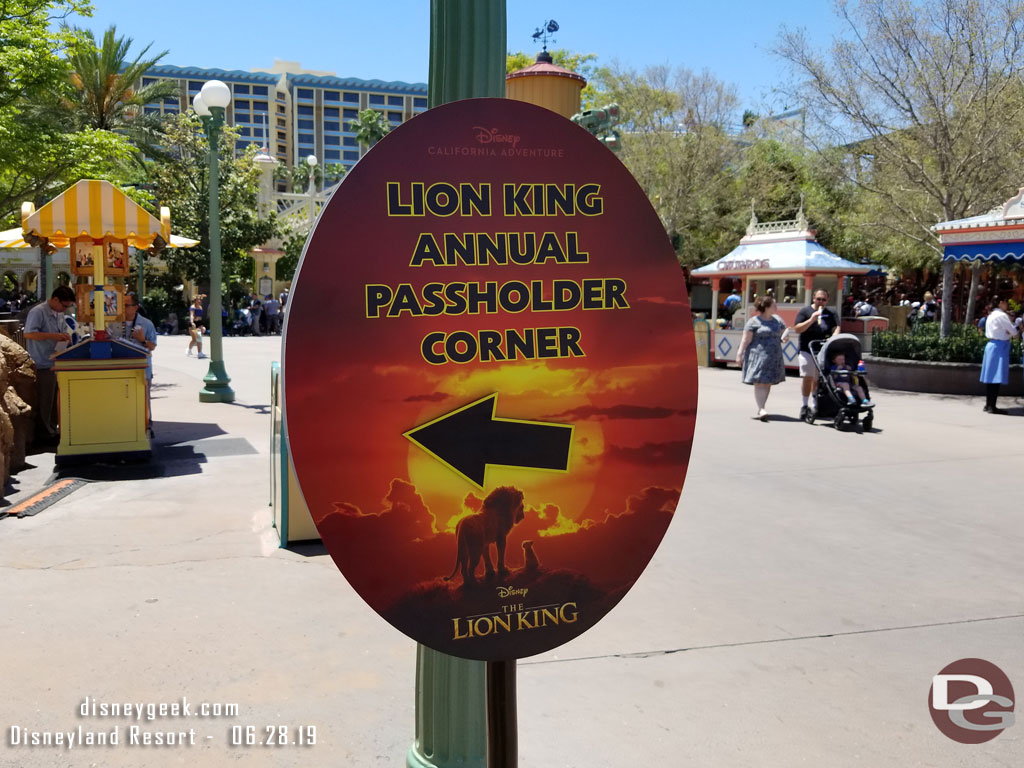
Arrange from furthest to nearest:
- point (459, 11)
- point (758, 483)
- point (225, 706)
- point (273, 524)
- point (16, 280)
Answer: point (16, 280)
point (758, 483)
point (273, 524)
point (225, 706)
point (459, 11)

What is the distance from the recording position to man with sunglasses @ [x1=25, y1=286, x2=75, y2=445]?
360 inches

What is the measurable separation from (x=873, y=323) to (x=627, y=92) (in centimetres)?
1319

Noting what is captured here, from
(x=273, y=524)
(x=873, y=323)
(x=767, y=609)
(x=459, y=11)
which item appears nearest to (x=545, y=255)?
(x=459, y=11)

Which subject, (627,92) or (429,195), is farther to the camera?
(627,92)

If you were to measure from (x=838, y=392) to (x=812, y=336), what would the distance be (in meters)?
1.05

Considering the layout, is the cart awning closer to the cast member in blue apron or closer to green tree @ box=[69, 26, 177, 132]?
the cast member in blue apron

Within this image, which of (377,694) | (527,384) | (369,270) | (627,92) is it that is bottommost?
(377,694)

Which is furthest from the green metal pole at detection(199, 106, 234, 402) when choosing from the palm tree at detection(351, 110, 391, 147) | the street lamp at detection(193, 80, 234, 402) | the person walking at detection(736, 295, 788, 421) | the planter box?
the palm tree at detection(351, 110, 391, 147)

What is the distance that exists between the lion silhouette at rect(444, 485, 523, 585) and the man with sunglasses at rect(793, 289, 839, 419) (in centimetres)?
1044

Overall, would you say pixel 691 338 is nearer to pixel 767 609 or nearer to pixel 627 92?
pixel 767 609

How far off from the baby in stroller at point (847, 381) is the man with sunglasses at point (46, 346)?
29.7ft

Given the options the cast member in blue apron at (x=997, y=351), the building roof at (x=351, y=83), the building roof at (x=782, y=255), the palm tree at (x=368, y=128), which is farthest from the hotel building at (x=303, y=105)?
the cast member in blue apron at (x=997, y=351)

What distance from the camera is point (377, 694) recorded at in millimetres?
3578

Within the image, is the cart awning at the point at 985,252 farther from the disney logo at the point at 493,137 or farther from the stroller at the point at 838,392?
the disney logo at the point at 493,137
